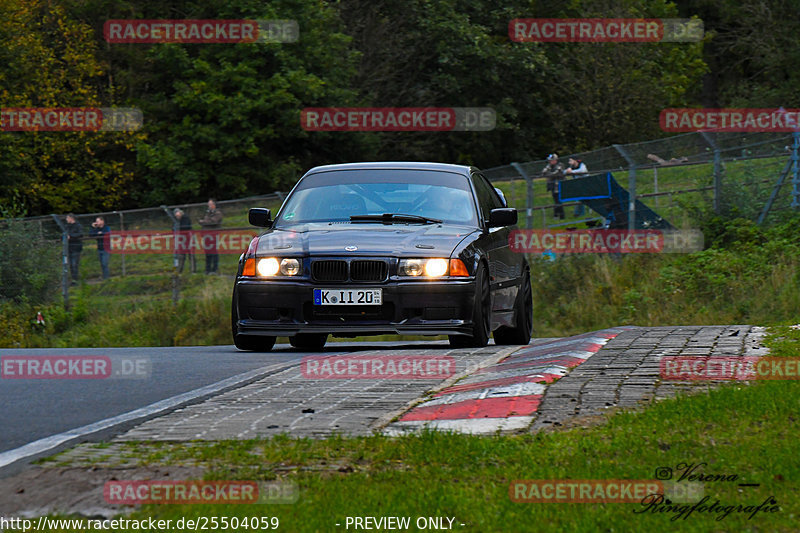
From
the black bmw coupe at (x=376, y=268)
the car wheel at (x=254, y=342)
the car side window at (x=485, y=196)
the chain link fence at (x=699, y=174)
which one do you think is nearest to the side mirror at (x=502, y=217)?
the black bmw coupe at (x=376, y=268)

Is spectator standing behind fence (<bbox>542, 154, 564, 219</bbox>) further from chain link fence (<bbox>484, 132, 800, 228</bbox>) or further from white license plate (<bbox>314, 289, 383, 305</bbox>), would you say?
white license plate (<bbox>314, 289, 383, 305</bbox>)

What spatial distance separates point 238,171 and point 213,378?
41260 millimetres

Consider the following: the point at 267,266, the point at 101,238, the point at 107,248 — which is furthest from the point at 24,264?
the point at 267,266

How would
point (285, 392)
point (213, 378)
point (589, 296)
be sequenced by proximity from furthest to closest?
1. point (589, 296)
2. point (213, 378)
3. point (285, 392)

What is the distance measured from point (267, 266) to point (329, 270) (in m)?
0.60

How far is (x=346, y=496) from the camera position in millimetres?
5273

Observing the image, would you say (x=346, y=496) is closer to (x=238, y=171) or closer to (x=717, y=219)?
(x=717, y=219)

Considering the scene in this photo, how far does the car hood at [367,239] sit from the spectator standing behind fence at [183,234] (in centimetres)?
1534

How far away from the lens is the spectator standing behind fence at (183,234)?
27.4 metres

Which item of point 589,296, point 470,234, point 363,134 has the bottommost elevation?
point 589,296

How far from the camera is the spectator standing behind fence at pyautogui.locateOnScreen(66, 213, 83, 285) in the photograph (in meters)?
27.2

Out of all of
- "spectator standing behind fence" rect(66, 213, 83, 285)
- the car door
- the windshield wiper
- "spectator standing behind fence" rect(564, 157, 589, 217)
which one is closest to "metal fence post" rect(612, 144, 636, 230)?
"spectator standing behind fence" rect(564, 157, 589, 217)

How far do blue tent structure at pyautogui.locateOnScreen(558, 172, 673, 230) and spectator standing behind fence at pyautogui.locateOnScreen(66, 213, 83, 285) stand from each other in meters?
10.1

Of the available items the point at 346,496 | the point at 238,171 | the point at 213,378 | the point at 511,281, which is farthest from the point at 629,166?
the point at 238,171
